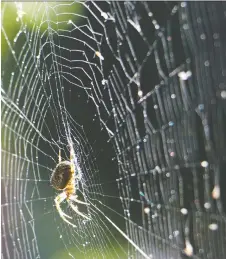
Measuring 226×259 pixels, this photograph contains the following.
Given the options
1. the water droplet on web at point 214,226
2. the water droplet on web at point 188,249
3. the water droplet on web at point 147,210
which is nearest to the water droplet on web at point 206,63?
the water droplet on web at point 214,226

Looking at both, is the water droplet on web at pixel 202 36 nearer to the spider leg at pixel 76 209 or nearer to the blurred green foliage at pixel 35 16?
the blurred green foliage at pixel 35 16

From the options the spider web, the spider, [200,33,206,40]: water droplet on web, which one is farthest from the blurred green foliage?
[200,33,206,40]: water droplet on web

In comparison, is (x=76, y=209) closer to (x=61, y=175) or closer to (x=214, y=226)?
(x=61, y=175)

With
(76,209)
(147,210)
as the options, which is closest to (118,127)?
(147,210)

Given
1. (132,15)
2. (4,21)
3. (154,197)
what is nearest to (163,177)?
(154,197)

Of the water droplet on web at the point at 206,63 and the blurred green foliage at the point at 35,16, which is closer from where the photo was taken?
the water droplet on web at the point at 206,63

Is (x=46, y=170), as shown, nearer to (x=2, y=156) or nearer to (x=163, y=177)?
(x=2, y=156)
